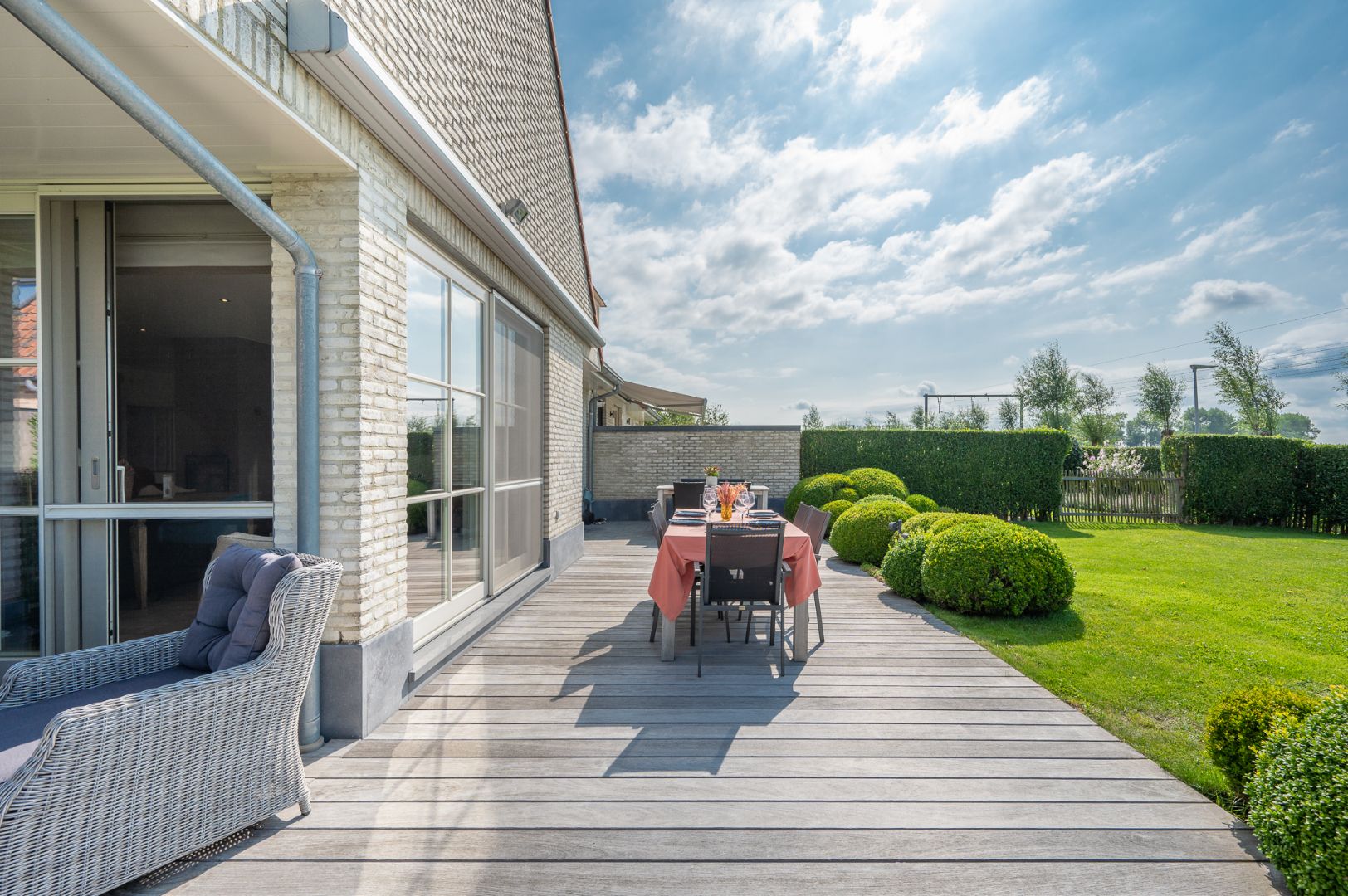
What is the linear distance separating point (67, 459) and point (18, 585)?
0.74 metres

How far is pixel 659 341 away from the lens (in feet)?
67.2

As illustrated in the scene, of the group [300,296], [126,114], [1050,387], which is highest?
[1050,387]

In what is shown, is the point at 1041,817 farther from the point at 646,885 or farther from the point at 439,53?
the point at 439,53

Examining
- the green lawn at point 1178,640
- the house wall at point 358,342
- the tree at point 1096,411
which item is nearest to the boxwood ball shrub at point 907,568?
the green lawn at point 1178,640

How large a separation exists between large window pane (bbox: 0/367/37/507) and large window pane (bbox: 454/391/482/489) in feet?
7.08

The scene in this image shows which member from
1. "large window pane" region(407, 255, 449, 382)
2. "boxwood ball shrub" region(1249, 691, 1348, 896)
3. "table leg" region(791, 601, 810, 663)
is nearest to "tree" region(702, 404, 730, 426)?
"table leg" region(791, 601, 810, 663)

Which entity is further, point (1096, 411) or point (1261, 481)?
point (1096, 411)

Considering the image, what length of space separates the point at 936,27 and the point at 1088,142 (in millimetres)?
4108

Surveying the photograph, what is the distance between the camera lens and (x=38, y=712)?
2062 millimetres

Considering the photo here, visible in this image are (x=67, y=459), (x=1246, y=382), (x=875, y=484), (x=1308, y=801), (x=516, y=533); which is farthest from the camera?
(x=1246, y=382)

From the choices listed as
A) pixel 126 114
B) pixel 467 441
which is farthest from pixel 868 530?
pixel 126 114

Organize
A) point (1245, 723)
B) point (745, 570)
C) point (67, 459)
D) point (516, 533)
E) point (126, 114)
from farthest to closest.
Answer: point (516, 533) → point (745, 570) → point (67, 459) → point (126, 114) → point (1245, 723)

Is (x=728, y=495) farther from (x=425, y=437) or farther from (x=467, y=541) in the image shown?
(x=425, y=437)

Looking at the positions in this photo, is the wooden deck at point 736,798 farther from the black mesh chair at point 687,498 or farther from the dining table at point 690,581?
the black mesh chair at point 687,498
